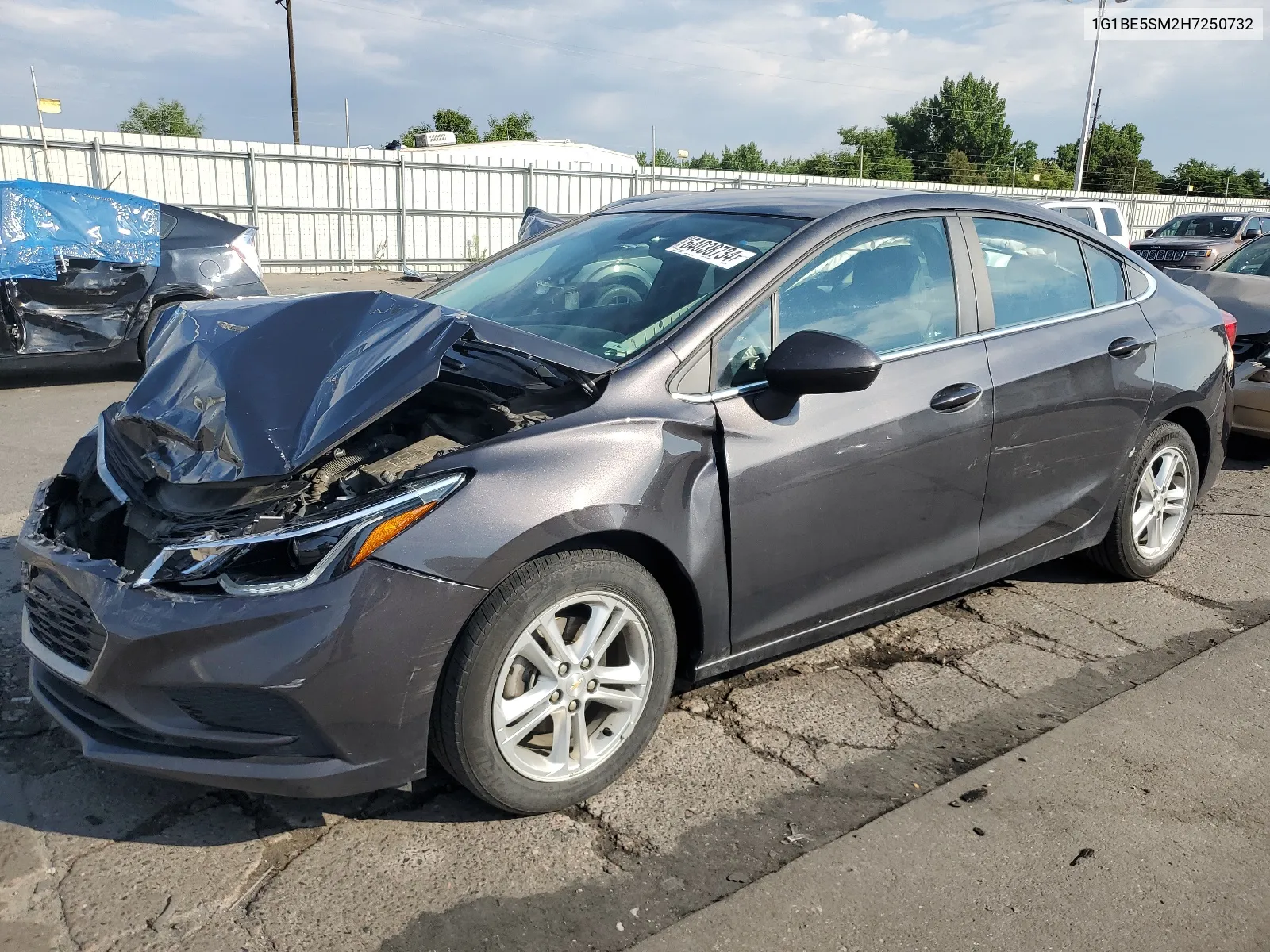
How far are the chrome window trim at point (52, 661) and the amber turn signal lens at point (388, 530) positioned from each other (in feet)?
2.36

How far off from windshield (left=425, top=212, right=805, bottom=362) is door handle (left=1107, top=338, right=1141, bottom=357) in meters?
1.52

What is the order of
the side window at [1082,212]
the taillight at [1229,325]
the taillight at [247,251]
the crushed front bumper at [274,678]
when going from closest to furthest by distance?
the crushed front bumper at [274,678]
the taillight at [1229,325]
the taillight at [247,251]
the side window at [1082,212]

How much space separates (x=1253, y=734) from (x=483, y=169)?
20.4 m

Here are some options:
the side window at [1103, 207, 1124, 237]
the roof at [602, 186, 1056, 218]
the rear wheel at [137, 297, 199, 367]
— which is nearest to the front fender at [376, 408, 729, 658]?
the roof at [602, 186, 1056, 218]

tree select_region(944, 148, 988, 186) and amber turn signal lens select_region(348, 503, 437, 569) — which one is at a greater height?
tree select_region(944, 148, 988, 186)

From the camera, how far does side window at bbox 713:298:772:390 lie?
2.99m

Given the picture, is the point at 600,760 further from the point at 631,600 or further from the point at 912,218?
the point at 912,218

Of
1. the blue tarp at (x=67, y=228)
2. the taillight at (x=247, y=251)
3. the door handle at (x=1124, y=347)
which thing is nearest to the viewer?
A: the door handle at (x=1124, y=347)

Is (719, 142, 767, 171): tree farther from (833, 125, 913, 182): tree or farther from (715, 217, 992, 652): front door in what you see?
(715, 217, 992, 652): front door

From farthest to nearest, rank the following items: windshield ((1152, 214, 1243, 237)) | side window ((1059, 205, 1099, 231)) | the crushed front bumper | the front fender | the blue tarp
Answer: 1. windshield ((1152, 214, 1243, 237))
2. side window ((1059, 205, 1099, 231))
3. the blue tarp
4. the front fender
5. the crushed front bumper

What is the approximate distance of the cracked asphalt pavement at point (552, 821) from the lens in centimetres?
233

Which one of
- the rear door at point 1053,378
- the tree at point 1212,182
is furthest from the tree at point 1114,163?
the rear door at point 1053,378

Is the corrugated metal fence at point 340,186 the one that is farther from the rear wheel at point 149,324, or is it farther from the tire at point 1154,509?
the tire at point 1154,509

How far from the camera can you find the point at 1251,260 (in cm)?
852
